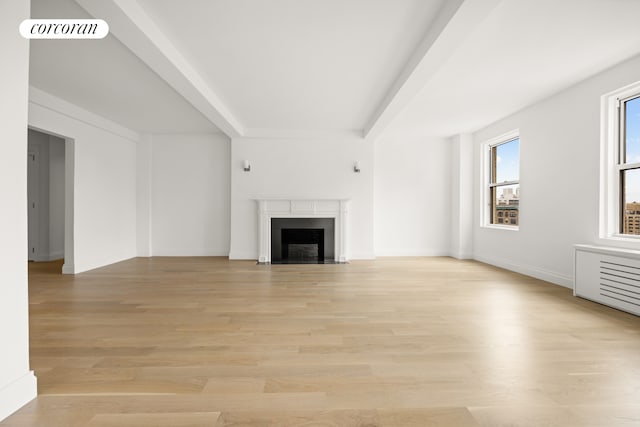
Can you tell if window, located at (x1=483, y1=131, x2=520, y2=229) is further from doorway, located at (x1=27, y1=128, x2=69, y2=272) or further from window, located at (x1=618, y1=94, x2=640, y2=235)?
doorway, located at (x1=27, y1=128, x2=69, y2=272)

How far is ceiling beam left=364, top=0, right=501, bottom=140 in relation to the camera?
224 centimetres

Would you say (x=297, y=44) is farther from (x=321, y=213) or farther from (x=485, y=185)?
(x=485, y=185)

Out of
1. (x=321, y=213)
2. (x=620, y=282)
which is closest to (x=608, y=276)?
(x=620, y=282)

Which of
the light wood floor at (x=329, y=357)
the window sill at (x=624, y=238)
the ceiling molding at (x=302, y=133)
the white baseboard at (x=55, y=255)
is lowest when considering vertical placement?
the light wood floor at (x=329, y=357)

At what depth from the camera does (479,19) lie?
235 cm

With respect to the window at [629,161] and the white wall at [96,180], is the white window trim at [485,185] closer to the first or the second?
the window at [629,161]

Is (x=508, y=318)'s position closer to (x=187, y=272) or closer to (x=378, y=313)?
(x=378, y=313)

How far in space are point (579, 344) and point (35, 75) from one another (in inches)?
235

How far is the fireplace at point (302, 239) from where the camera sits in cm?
658

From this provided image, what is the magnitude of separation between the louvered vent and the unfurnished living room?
0.02m

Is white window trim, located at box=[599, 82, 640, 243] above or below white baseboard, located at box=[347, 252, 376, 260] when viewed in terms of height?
above

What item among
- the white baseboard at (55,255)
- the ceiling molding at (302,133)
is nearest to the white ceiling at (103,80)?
the ceiling molding at (302,133)

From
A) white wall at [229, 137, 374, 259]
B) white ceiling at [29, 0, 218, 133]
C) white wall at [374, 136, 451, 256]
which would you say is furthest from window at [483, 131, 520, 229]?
white ceiling at [29, 0, 218, 133]

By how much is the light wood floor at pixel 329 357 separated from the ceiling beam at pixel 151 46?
2323mm
